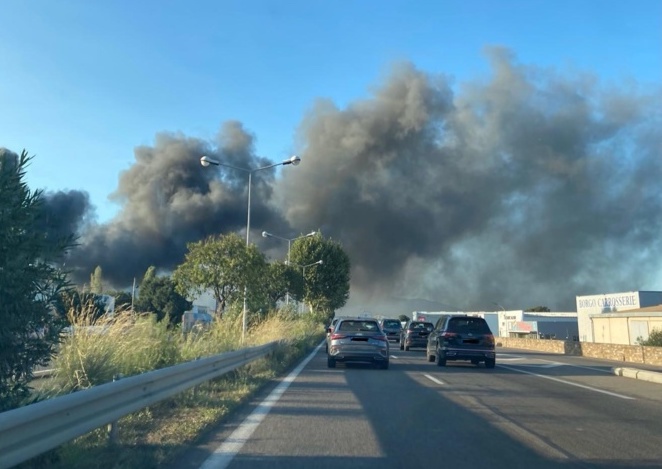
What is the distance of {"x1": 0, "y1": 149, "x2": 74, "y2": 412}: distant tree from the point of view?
5570 millimetres

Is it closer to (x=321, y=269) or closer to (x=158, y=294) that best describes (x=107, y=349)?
(x=321, y=269)

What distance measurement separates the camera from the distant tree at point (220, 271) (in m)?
21.2

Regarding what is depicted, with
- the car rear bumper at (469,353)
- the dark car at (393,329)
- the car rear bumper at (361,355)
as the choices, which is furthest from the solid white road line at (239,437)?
the dark car at (393,329)

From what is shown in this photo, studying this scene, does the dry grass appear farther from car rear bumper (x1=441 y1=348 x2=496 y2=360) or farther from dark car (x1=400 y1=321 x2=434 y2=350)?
dark car (x1=400 y1=321 x2=434 y2=350)

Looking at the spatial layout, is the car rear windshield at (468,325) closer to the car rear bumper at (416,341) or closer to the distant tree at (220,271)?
the distant tree at (220,271)

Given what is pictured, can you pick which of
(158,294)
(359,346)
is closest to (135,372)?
(359,346)

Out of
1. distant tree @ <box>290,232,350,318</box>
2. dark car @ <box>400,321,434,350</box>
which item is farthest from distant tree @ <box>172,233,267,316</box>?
distant tree @ <box>290,232,350,318</box>

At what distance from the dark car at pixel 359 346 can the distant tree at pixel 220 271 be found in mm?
4911

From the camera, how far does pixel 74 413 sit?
4934mm

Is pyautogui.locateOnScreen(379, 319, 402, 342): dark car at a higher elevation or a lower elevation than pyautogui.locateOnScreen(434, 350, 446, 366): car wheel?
higher

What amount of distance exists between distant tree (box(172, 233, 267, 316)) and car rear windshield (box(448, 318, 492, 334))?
745 centimetres

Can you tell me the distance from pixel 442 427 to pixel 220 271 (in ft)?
47.4

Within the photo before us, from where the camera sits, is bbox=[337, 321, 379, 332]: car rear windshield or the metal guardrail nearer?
the metal guardrail

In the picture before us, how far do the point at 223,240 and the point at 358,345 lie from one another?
715cm
